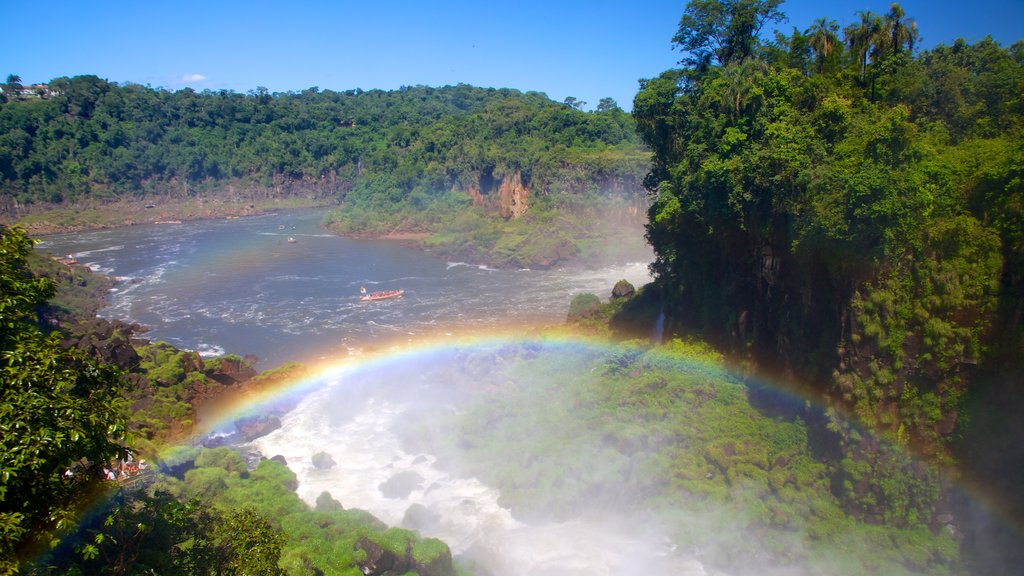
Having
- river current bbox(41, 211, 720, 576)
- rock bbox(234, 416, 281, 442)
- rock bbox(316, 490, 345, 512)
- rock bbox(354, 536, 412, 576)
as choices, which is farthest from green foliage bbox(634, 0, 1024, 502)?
rock bbox(234, 416, 281, 442)

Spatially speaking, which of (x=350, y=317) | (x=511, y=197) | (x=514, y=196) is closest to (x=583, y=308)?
(x=350, y=317)

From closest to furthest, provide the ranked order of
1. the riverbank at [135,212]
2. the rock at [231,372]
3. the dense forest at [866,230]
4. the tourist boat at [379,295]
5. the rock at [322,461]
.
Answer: the dense forest at [866,230] < the rock at [322,461] < the rock at [231,372] < the tourist boat at [379,295] < the riverbank at [135,212]

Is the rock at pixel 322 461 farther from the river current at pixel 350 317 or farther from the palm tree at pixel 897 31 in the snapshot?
the palm tree at pixel 897 31

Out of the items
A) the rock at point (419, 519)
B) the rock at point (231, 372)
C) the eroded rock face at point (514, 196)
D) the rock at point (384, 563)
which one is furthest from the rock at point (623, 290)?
the eroded rock face at point (514, 196)

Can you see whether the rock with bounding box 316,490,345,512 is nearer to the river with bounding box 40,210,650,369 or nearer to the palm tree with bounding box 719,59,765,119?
the river with bounding box 40,210,650,369

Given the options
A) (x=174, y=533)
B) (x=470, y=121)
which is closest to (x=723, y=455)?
(x=174, y=533)

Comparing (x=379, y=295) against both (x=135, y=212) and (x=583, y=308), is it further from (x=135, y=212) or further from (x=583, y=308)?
(x=135, y=212)

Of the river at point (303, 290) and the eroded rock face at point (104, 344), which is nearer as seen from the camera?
the eroded rock face at point (104, 344)
